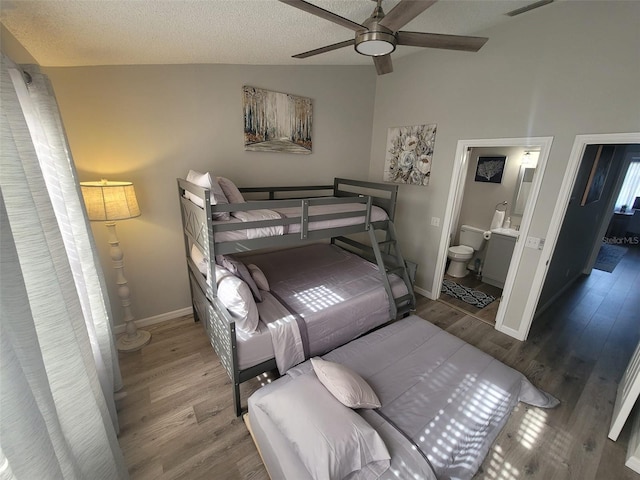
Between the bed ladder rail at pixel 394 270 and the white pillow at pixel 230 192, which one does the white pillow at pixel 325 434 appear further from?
the white pillow at pixel 230 192

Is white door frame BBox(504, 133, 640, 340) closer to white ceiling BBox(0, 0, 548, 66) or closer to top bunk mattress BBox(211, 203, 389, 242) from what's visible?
white ceiling BBox(0, 0, 548, 66)

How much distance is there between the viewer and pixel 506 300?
286 cm

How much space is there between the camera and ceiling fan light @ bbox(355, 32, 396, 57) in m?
1.50

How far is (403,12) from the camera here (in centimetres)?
132

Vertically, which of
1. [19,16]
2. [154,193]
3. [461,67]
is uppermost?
[461,67]

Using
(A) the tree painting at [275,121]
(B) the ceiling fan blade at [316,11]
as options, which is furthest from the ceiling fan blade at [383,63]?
(A) the tree painting at [275,121]

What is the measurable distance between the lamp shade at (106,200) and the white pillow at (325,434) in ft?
5.95

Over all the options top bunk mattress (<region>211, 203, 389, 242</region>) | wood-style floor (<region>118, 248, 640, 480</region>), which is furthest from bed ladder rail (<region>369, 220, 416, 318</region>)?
wood-style floor (<region>118, 248, 640, 480</region>)

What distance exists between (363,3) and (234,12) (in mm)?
900

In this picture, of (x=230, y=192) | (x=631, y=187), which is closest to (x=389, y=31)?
(x=230, y=192)

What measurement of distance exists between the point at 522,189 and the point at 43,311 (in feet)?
16.3

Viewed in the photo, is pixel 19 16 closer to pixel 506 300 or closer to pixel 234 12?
pixel 234 12

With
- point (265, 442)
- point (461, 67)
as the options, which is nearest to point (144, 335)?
point (265, 442)

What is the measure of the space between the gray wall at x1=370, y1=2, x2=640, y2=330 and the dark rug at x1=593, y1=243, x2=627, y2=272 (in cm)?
370
